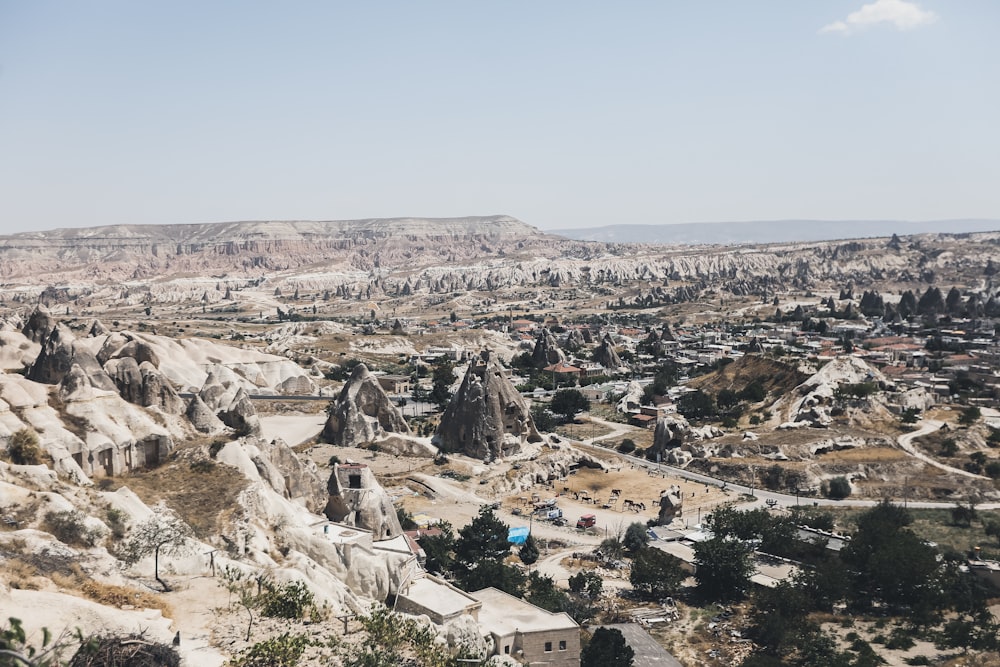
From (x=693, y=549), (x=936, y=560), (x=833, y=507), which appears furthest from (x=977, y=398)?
(x=693, y=549)

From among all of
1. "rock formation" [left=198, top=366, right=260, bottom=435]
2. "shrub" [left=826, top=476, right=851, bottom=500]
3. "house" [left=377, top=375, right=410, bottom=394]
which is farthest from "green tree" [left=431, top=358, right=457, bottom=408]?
"shrub" [left=826, top=476, right=851, bottom=500]

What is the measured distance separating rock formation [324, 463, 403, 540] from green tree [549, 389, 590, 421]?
42419 mm

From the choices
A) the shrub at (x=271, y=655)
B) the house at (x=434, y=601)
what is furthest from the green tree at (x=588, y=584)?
the shrub at (x=271, y=655)

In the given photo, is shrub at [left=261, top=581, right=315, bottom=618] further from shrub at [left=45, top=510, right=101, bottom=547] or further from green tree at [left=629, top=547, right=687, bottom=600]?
green tree at [left=629, top=547, right=687, bottom=600]

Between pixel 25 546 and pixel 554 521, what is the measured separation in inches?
1301

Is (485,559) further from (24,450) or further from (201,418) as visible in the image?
(24,450)

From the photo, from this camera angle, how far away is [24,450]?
→ 28625 millimetres

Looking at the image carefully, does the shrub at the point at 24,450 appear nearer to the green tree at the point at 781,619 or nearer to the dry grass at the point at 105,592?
the dry grass at the point at 105,592

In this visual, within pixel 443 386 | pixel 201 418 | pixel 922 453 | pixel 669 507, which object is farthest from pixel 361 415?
pixel 922 453

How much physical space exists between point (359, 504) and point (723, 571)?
17.3 metres

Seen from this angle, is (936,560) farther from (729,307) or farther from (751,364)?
(729,307)

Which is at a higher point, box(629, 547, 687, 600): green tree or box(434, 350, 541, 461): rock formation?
box(434, 350, 541, 461): rock formation

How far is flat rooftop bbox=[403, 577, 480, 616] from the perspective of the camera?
27156 millimetres

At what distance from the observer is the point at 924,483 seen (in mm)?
56719
